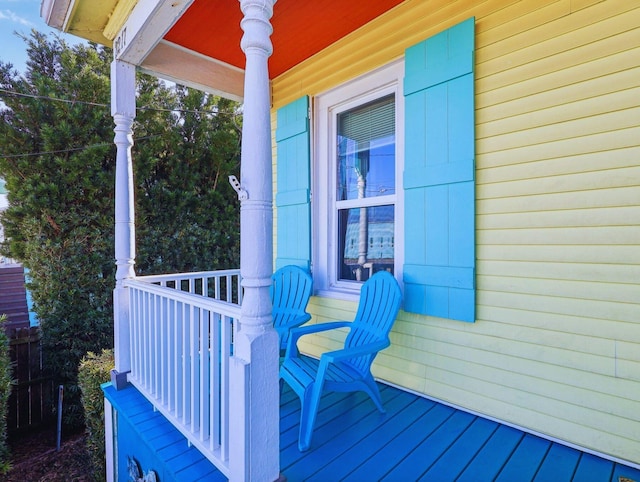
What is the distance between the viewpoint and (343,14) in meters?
2.37

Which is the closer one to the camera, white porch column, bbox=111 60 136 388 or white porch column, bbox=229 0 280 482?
white porch column, bbox=229 0 280 482

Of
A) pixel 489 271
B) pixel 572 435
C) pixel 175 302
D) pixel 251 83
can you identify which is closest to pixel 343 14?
pixel 251 83

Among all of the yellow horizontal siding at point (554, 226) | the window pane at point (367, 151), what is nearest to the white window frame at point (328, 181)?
the window pane at point (367, 151)

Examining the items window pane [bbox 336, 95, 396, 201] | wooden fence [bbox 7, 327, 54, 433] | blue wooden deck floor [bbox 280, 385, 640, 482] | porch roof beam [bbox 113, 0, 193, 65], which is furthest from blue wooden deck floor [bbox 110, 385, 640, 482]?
wooden fence [bbox 7, 327, 54, 433]

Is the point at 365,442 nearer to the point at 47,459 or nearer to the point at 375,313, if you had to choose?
the point at 375,313

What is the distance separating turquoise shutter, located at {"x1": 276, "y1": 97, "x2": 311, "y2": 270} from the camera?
9.69 ft

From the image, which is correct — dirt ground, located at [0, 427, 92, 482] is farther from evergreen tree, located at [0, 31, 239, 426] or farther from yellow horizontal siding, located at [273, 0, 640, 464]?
yellow horizontal siding, located at [273, 0, 640, 464]

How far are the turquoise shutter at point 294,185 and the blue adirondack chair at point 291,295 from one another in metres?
0.14

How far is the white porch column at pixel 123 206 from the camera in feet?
8.46

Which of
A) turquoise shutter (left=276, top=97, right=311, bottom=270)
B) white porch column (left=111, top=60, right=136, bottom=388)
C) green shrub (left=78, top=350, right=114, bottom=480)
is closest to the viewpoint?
white porch column (left=111, top=60, right=136, bottom=388)

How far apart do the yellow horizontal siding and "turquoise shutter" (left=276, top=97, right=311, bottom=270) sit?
1248mm

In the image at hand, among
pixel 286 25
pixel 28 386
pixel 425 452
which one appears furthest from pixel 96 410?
pixel 286 25

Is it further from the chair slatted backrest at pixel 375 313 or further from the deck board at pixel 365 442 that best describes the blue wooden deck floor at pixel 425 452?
the chair slatted backrest at pixel 375 313

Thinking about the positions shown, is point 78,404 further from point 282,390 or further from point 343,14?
point 343,14
